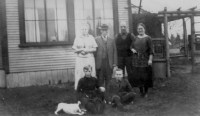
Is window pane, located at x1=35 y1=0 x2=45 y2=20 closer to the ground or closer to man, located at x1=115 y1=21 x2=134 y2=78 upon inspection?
the ground

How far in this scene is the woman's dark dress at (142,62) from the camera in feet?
17.9

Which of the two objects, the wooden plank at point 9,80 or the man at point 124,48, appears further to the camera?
the wooden plank at point 9,80

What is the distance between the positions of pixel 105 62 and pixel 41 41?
10.8 feet

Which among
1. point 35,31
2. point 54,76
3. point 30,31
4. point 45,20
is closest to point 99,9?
point 45,20

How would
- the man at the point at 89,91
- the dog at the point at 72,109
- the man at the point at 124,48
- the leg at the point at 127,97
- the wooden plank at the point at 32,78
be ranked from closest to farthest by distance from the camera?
the dog at the point at 72,109 < the man at the point at 89,91 < the leg at the point at 127,97 < the man at the point at 124,48 < the wooden plank at the point at 32,78

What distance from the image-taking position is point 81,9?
8312 mm

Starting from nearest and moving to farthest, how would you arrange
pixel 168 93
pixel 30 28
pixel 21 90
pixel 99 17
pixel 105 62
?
pixel 105 62 < pixel 168 93 < pixel 21 90 < pixel 30 28 < pixel 99 17

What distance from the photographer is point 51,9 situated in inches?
316

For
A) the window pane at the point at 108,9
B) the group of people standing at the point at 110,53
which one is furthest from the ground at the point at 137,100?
the window pane at the point at 108,9

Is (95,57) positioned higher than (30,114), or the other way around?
(95,57)

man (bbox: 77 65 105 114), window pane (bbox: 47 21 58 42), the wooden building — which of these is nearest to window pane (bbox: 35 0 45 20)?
the wooden building

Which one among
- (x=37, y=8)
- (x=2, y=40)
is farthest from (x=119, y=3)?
(x=2, y=40)

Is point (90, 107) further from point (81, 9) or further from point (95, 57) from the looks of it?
point (81, 9)

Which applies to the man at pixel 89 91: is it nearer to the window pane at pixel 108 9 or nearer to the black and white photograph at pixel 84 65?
the black and white photograph at pixel 84 65
